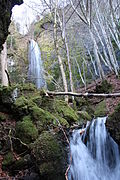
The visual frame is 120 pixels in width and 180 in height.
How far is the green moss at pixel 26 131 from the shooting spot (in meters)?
5.11

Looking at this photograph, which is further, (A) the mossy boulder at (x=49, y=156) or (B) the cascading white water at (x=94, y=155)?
(B) the cascading white water at (x=94, y=155)

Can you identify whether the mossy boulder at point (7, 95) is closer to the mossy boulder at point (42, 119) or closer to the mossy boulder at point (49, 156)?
the mossy boulder at point (42, 119)

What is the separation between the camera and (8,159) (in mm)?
4723

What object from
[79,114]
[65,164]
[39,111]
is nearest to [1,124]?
[39,111]

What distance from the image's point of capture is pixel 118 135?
14.1 ft

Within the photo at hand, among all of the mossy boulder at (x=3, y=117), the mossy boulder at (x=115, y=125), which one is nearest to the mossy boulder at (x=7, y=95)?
the mossy boulder at (x=3, y=117)

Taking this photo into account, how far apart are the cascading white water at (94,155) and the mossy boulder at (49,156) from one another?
0.62m

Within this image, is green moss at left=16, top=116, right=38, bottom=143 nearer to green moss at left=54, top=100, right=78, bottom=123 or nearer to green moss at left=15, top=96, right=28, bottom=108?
green moss at left=15, top=96, right=28, bottom=108

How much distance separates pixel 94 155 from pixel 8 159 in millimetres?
2362

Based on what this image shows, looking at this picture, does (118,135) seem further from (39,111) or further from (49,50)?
(49,50)

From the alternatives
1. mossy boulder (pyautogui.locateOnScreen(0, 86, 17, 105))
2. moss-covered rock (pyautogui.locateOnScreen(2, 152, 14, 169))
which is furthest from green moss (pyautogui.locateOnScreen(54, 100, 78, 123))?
moss-covered rock (pyautogui.locateOnScreen(2, 152, 14, 169))

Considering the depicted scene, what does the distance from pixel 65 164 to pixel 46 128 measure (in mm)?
1821

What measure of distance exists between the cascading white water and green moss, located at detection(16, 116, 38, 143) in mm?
1165

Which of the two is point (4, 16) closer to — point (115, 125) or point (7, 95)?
point (7, 95)
